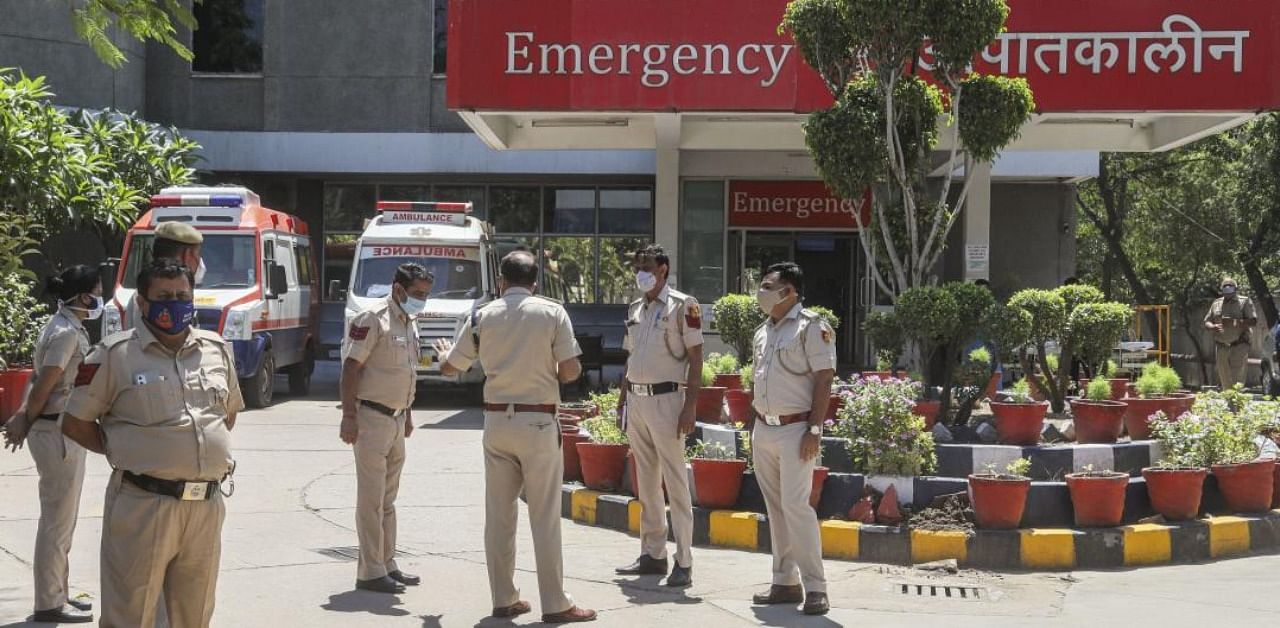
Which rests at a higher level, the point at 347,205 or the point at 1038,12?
the point at 1038,12

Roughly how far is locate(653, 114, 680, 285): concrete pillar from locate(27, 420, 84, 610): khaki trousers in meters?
11.7

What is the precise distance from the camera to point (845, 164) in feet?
35.8

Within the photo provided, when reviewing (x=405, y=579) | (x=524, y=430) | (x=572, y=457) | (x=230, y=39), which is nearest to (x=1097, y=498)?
(x=572, y=457)

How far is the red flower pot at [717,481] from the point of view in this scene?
29.0 feet

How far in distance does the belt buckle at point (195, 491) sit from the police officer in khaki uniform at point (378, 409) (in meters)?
2.16

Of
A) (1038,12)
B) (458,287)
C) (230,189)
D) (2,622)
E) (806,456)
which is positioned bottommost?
(2,622)

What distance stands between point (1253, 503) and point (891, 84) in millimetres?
4355

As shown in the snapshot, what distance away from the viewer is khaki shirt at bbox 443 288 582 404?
258 inches

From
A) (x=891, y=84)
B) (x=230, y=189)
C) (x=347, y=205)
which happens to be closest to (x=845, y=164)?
(x=891, y=84)

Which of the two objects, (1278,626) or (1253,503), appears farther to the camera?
(1253,503)

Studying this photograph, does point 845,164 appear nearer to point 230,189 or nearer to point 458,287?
point 458,287

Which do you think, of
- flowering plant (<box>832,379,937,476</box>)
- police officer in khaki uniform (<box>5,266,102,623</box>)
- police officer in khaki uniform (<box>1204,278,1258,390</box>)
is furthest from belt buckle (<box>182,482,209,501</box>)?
police officer in khaki uniform (<box>1204,278,1258,390</box>)

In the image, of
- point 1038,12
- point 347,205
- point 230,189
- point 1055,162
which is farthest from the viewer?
point 347,205

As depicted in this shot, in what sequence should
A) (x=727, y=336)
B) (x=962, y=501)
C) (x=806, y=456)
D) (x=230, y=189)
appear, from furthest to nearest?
(x=230, y=189), (x=727, y=336), (x=962, y=501), (x=806, y=456)
